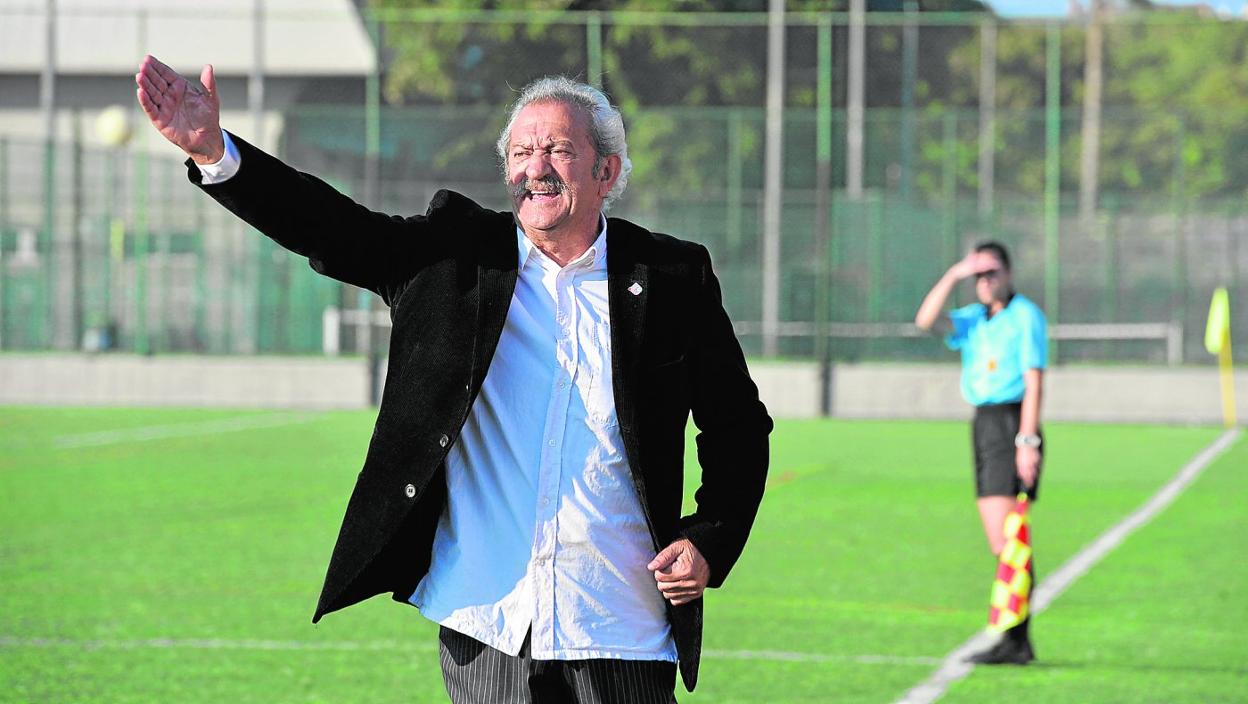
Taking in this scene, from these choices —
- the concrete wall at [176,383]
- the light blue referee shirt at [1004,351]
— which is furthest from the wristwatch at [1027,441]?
the concrete wall at [176,383]

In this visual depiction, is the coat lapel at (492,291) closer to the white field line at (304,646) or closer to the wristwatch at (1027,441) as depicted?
the white field line at (304,646)

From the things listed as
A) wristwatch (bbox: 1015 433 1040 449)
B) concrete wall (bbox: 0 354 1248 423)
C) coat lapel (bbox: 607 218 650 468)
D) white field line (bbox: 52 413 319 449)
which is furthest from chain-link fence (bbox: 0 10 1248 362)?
coat lapel (bbox: 607 218 650 468)

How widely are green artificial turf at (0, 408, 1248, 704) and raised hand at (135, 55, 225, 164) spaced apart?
462cm

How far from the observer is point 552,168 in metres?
4.21

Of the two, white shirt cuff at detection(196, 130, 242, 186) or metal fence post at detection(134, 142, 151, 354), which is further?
metal fence post at detection(134, 142, 151, 354)

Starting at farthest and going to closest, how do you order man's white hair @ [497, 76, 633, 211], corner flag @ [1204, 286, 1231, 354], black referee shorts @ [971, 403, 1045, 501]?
corner flag @ [1204, 286, 1231, 354]
black referee shorts @ [971, 403, 1045, 501]
man's white hair @ [497, 76, 633, 211]

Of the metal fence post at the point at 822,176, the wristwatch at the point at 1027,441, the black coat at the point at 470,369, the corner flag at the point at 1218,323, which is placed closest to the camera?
the black coat at the point at 470,369

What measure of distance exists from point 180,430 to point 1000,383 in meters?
14.5

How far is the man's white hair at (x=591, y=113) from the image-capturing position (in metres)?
4.29

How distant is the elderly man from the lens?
13.8ft

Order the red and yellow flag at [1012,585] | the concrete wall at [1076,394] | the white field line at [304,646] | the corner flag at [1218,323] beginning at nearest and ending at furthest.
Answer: the red and yellow flag at [1012,585] → the white field line at [304,646] → the corner flag at [1218,323] → the concrete wall at [1076,394]

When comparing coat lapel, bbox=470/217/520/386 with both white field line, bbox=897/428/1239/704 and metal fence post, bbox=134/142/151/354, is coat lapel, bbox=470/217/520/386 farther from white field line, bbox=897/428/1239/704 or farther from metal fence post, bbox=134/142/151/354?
metal fence post, bbox=134/142/151/354

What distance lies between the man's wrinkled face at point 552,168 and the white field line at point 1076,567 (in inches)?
178

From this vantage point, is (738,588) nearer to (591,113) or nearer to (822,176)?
(591,113)
